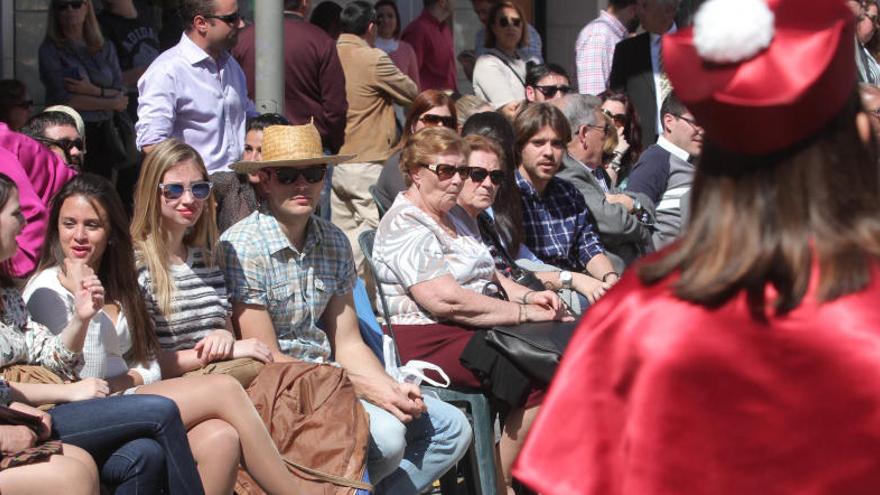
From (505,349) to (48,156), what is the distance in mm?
1894

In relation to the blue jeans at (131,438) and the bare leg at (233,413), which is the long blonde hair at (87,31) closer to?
the bare leg at (233,413)

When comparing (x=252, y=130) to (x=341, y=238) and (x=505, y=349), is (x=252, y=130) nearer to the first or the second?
(x=341, y=238)

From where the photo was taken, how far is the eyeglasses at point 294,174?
5.52 meters

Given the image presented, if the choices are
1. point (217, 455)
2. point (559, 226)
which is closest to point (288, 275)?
point (217, 455)

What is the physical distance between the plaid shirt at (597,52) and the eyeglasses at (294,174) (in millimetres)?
5222

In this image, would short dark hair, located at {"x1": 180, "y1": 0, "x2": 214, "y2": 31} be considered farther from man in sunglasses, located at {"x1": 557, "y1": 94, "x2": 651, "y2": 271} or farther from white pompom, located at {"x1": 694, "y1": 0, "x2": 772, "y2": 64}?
white pompom, located at {"x1": 694, "y1": 0, "x2": 772, "y2": 64}

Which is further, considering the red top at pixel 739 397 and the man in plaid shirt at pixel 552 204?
the man in plaid shirt at pixel 552 204

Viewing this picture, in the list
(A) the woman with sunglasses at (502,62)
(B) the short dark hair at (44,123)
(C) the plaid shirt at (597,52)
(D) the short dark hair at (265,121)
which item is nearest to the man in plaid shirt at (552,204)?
(D) the short dark hair at (265,121)

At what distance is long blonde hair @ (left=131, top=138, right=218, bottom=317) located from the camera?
5098mm

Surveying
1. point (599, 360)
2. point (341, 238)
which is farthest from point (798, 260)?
point (341, 238)

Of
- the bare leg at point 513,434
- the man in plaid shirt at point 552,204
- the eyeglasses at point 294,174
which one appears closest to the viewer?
the eyeglasses at point 294,174

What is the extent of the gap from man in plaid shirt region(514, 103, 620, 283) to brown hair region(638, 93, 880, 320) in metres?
4.77

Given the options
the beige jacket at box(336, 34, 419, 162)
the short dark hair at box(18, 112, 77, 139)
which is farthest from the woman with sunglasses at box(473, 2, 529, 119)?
the short dark hair at box(18, 112, 77, 139)

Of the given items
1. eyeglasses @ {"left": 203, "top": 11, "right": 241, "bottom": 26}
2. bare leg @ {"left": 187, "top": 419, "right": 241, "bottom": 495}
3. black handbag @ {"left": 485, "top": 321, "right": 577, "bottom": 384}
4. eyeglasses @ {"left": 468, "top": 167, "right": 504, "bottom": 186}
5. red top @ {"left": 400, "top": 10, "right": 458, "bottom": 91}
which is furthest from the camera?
red top @ {"left": 400, "top": 10, "right": 458, "bottom": 91}
